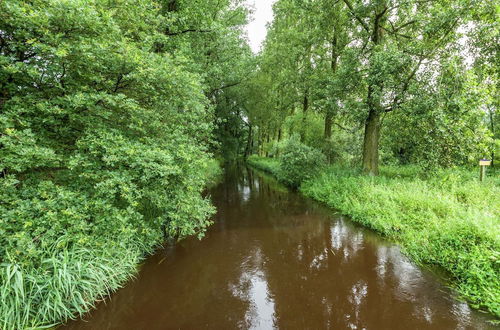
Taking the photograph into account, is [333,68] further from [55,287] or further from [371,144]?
[55,287]

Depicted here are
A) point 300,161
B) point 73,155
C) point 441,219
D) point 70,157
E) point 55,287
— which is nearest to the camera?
point 55,287

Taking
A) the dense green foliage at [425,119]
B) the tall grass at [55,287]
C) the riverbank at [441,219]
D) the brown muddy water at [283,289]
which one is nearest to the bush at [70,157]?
the tall grass at [55,287]

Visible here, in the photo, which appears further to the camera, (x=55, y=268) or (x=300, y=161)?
(x=300, y=161)

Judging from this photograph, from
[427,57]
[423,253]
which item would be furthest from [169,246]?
[427,57]

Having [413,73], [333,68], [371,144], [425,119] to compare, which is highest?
[333,68]

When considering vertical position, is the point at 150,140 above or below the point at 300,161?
above

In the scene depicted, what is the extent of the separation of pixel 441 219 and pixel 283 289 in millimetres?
5021

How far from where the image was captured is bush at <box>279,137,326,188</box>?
13703 mm

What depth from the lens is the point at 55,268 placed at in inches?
139

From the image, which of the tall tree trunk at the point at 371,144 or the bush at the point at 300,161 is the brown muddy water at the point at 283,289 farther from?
the bush at the point at 300,161

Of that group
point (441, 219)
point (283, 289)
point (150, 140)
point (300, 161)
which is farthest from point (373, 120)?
point (150, 140)

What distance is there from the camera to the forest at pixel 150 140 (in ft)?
11.3

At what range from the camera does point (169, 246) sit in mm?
6512

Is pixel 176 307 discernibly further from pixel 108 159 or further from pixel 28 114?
pixel 28 114
